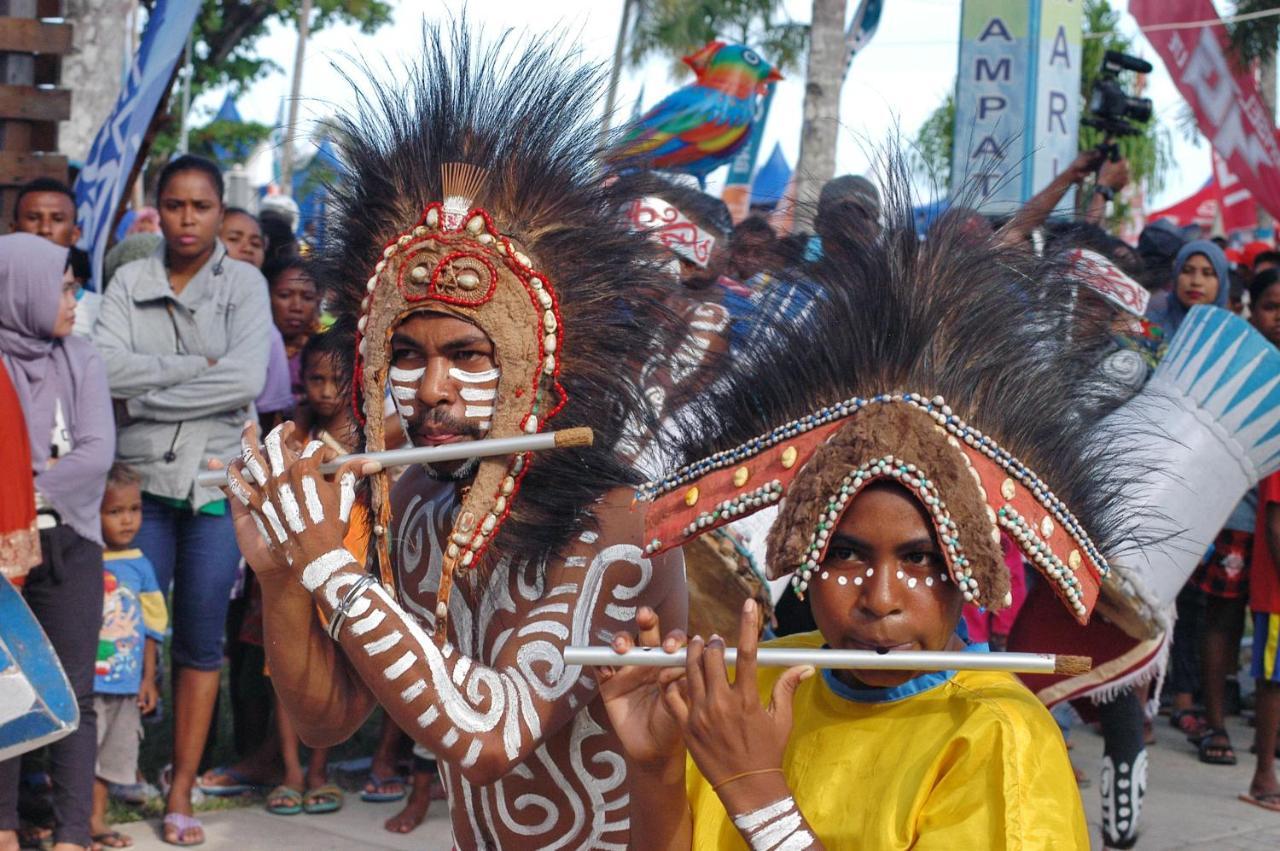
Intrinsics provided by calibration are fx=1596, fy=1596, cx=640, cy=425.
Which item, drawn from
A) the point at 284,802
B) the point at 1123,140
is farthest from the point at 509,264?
the point at 1123,140

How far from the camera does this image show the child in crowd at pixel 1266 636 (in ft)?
20.0

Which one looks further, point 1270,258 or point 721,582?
point 1270,258

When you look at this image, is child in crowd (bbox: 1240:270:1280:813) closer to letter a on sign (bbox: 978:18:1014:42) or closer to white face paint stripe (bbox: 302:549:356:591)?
letter a on sign (bbox: 978:18:1014:42)

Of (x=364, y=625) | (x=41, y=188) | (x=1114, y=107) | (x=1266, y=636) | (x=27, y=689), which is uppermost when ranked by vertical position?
(x=1114, y=107)

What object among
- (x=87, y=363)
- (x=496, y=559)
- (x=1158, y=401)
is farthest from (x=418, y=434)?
(x=87, y=363)

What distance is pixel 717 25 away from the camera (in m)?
32.4

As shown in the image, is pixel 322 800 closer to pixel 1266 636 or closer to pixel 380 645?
pixel 380 645

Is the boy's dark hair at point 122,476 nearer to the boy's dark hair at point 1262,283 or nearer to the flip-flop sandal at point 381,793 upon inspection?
the flip-flop sandal at point 381,793

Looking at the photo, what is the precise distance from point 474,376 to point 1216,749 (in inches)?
203

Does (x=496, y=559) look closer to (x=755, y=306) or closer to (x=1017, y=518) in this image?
Result: (x=755, y=306)

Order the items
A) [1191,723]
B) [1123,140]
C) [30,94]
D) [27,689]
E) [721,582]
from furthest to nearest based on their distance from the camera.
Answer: [1123,140] → [1191,723] → [30,94] → [27,689] → [721,582]

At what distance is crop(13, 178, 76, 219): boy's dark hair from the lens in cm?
580

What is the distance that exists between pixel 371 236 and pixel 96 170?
149 inches

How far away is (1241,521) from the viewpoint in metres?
6.69
